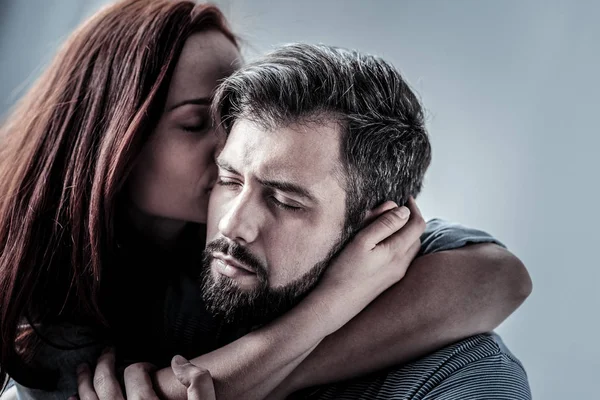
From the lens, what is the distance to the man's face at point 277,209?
1.18 metres

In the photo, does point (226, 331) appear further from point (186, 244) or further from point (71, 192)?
point (71, 192)

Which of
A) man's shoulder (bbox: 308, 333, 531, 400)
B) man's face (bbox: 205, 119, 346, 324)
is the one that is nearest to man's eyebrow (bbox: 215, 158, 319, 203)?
man's face (bbox: 205, 119, 346, 324)

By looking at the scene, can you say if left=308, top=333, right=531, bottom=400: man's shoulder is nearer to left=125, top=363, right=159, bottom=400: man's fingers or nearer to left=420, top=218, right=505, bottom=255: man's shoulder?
left=420, top=218, right=505, bottom=255: man's shoulder

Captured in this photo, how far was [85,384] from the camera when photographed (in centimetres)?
121

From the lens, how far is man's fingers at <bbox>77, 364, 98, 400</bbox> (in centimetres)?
118

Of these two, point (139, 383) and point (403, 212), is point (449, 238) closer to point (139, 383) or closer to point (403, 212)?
point (403, 212)

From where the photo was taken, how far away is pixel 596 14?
5.40 ft

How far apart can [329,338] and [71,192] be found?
55cm

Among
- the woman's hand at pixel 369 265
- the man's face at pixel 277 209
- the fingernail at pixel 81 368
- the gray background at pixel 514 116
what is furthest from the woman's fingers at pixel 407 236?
the fingernail at pixel 81 368

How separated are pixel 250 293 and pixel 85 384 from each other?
33cm

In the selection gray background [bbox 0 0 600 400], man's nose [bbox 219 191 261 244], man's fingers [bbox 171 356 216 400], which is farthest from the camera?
gray background [bbox 0 0 600 400]

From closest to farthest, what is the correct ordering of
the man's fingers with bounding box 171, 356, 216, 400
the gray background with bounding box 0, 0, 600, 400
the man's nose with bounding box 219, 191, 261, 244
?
the man's fingers with bounding box 171, 356, 216, 400, the man's nose with bounding box 219, 191, 261, 244, the gray background with bounding box 0, 0, 600, 400

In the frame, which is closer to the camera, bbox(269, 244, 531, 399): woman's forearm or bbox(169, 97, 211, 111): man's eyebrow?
bbox(269, 244, 531, 399): woman's forearm

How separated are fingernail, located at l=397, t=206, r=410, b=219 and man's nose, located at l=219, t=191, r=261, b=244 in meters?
0.28
